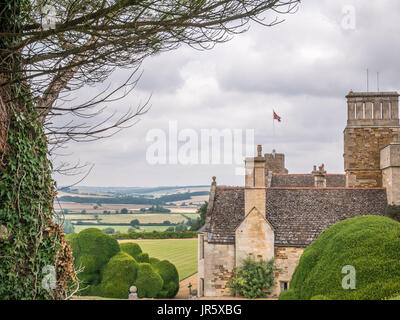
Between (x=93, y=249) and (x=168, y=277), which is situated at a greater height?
(x=93, y=249)

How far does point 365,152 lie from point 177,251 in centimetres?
1447

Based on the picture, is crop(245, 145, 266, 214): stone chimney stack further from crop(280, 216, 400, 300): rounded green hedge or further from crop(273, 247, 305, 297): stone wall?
crop(280, 216, 400, 300): rounded green hedge

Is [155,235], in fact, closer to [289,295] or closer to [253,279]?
[253,279]

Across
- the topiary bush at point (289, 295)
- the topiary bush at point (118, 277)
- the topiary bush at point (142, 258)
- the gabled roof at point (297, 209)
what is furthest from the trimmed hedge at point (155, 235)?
the topiary bush at point (289, 295)

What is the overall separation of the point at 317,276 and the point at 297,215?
1339 cm

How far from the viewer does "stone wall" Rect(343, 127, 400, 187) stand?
2558 cm

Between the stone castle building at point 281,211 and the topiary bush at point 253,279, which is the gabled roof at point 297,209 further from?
the topiary bush at point 253,279

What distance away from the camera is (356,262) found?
314 inches

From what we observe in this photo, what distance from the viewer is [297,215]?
865 inches

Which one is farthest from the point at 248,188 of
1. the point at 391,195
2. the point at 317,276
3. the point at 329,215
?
the point at 317,276

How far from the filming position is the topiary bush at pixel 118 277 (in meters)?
21.2

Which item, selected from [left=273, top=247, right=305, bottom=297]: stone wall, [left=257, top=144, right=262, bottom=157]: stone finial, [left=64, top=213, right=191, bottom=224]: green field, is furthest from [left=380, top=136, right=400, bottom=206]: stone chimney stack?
[left=64, top=213, right=191, bottom=224]: green field

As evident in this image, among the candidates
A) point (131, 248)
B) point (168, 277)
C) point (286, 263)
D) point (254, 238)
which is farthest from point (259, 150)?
point (131, 248)
